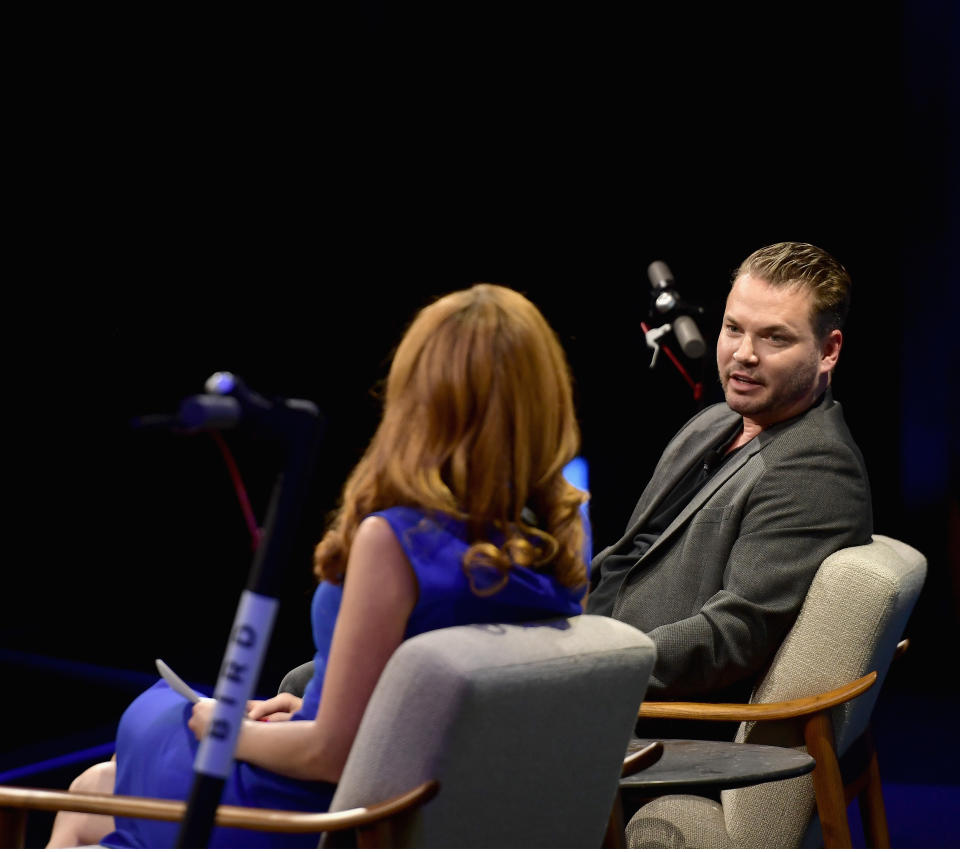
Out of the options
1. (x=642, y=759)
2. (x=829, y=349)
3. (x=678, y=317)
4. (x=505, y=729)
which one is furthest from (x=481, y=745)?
(x=678, y=317)

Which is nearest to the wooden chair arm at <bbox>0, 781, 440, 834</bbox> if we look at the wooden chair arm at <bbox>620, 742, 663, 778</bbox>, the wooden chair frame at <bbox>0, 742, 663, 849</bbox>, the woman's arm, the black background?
the wooden chair frame at <bbox>0, 742, 663, 849</bbox>

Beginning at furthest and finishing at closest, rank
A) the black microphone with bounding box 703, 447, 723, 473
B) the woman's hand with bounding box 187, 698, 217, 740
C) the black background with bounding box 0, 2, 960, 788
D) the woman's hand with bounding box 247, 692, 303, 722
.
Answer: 1. the black background with bounding box 0, 2, 960, 788
2. the black microphone with bounding box 703, 447, 723, 473
3. the woman's hand with bounding box 247, 692, 303, 722
4. the woman's hand with bounding box 187, 698, 217, 740

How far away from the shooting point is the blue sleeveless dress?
162cm

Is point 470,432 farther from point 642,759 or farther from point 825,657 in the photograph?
point 825,657

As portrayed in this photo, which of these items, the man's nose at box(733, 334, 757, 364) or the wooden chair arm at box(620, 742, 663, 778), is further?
the man's nose at box(733, 334, 757, 364)

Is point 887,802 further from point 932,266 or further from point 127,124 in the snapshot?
point 127,124

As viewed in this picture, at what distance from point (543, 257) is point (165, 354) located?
172cm

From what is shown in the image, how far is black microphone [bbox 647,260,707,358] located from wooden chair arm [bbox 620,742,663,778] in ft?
3.66

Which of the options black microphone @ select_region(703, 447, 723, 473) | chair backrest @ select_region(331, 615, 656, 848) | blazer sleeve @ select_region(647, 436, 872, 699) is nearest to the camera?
chair backrest @ select_region(331, 615, 656, 848)

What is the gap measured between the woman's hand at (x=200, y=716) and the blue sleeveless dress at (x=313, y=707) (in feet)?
0.09

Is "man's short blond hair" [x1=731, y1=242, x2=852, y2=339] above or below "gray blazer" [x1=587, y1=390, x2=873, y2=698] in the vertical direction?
above

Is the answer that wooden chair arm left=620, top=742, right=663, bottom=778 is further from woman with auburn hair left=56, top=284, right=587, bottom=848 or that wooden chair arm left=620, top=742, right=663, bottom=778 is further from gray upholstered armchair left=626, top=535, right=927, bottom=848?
woman with auburn hair left=56, top=284, right=587, bottom=848

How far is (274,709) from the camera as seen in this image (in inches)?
78.0

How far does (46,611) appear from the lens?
5297 mm
